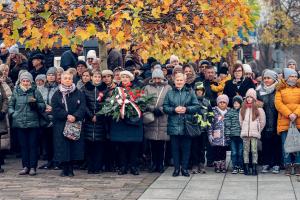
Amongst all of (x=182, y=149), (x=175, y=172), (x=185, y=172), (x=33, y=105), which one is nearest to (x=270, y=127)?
(x=182, y=149)

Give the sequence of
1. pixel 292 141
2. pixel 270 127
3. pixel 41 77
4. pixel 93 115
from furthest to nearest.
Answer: pixel 41 77 < pixel 270 127 < pixel 93 115 < pixel 292 141

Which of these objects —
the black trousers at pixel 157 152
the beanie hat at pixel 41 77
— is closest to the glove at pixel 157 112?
the black trousers at pixel 157 152

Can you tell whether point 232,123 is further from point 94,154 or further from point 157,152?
point 94,154

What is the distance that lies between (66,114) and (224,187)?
10.6 ft

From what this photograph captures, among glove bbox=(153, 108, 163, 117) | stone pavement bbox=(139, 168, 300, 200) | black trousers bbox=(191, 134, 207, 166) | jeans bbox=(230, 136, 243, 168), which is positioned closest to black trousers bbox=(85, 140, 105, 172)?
glove bbox=(153, 108, 163, 117)

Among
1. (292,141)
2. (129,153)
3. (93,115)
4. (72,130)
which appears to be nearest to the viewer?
(292,141)

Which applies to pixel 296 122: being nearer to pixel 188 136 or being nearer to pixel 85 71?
pixel 188 136

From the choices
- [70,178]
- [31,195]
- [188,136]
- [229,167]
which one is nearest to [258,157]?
[229,167]

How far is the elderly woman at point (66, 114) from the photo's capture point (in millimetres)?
13289

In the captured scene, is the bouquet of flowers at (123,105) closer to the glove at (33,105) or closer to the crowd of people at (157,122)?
the crowd of people at (157,122)

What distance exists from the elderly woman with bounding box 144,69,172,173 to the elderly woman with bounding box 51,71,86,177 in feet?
4.45

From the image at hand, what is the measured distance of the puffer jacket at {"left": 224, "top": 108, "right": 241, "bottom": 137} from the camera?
13.6m

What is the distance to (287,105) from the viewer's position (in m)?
13.4

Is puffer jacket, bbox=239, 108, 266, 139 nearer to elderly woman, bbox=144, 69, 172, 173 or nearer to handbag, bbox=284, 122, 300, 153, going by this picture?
handbag, bbox=284, 122, 300, 153
